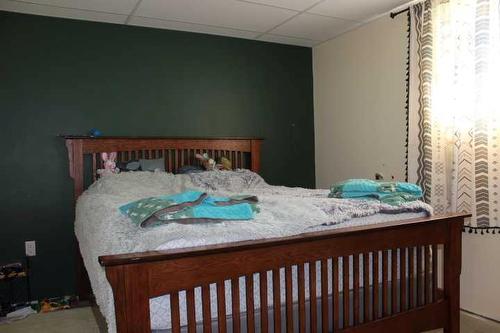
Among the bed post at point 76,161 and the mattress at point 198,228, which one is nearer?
the mattress at point 198,228

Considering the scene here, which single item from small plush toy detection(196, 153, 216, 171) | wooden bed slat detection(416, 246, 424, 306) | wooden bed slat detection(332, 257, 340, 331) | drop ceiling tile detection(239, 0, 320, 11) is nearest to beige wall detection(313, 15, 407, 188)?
drop ceiling tile detection(239, 0, 320, 11)

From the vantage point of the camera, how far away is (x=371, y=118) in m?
3.44

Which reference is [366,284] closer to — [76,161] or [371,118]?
[371,118]

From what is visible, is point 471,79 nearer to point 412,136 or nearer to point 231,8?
point 412,136

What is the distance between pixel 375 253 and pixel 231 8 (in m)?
2.23

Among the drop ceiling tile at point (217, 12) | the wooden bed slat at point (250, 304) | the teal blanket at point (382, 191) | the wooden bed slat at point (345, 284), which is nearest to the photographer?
the wooden bed slat at point (250, 304)

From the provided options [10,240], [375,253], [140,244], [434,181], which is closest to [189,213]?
[140,244]

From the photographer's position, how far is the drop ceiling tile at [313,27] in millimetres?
3320

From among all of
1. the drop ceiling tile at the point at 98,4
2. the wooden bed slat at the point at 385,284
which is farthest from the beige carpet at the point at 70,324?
the drop ceiling tile at the point at 98,4

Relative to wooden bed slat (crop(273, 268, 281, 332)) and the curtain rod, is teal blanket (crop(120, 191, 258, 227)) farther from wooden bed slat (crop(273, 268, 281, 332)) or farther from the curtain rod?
the curtain rod

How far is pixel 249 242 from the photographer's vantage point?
4.51 ft

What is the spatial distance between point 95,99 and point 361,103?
2.39 m

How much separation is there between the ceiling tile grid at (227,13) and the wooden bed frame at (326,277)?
1.99m

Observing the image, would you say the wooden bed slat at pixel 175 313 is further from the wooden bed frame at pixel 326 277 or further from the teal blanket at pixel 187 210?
the teal blanket at pixel 187 210
